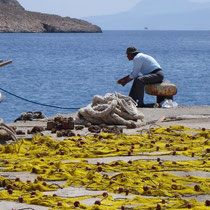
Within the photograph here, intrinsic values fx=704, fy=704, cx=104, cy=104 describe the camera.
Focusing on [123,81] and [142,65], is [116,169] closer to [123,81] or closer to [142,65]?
[123,81]

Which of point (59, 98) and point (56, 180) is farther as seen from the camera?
point (59, 98)

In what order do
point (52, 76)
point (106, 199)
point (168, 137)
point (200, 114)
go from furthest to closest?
1. point (52, 76)
2. point (200, 114)
3. point (168, 137)
4. point (106, 199)

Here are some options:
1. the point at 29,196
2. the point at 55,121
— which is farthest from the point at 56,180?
the point at 55,121

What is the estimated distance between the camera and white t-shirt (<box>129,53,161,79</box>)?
17.2 m

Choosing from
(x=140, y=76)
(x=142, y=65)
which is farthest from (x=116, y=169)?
(x=142, y=65)

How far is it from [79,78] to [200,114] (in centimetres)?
2970

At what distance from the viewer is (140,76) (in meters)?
17.4

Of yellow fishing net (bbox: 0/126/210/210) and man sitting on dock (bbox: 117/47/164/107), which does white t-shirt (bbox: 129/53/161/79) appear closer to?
man sitting on dock (bbox: 117/47/164/107)

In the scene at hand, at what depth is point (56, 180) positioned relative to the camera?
8117 mm

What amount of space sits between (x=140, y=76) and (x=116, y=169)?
8922mm

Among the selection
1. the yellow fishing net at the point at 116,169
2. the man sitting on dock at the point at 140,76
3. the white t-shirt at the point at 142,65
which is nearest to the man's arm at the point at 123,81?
the man sitting on dock at the point at 140,76

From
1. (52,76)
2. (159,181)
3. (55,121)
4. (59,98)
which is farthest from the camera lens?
(52,76)

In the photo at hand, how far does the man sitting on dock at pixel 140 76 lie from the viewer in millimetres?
17125

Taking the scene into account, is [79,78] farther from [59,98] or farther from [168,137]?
[168,137]
